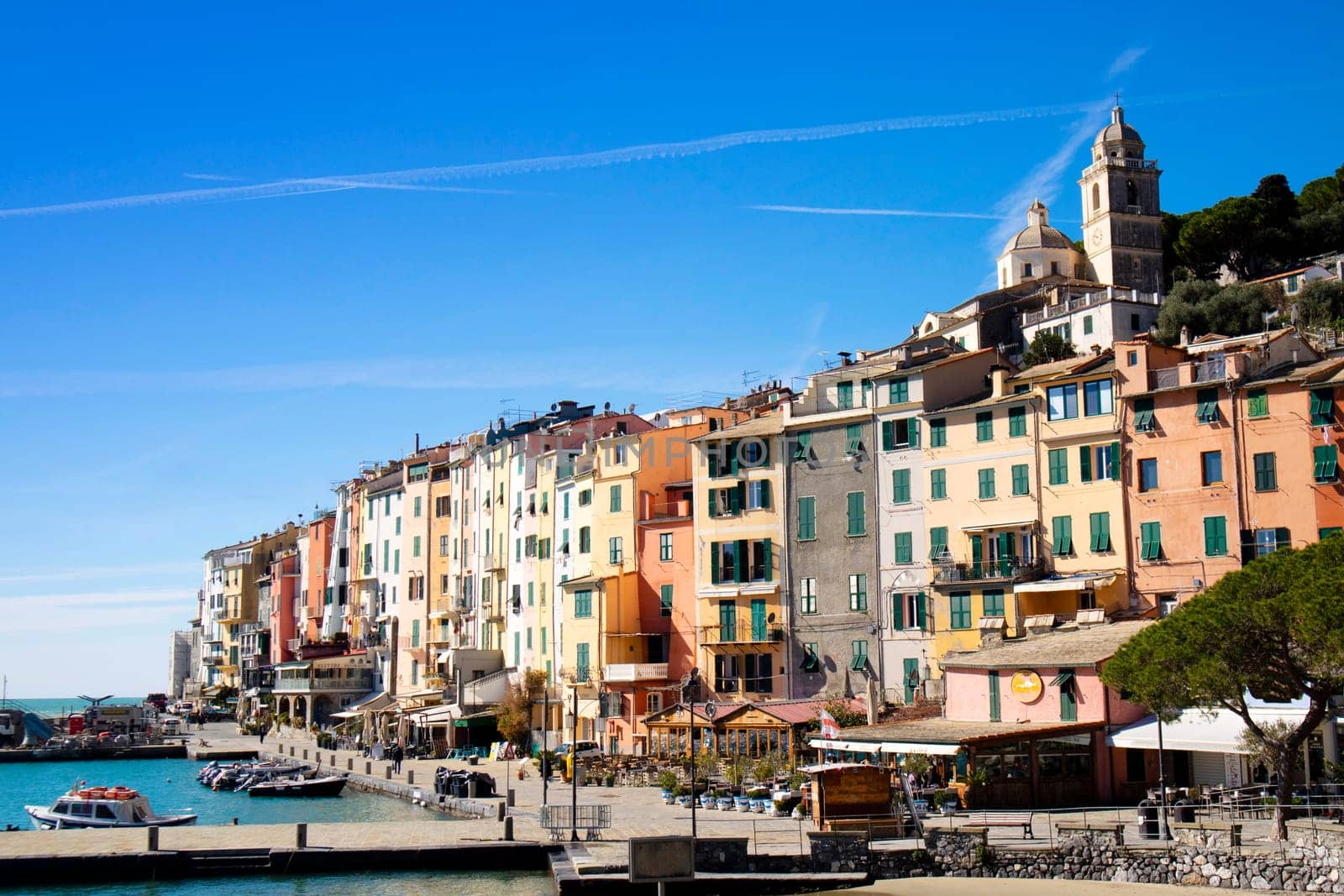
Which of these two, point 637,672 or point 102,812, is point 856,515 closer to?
point 637,672

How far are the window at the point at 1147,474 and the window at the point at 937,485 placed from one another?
7.42m

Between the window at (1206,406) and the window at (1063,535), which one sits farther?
the window at (1063,535)

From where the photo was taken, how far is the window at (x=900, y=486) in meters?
52.6

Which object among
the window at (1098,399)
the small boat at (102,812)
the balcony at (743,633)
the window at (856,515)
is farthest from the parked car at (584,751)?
the window at (1098,399)

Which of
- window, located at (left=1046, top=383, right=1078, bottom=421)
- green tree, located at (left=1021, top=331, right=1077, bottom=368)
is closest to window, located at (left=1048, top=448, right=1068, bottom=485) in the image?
window, located at (left=1046, top=383, right=1078, bottom=421)

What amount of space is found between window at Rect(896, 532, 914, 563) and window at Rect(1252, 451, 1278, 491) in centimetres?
1275

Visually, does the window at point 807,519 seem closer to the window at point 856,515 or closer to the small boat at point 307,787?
the window at point 856,515

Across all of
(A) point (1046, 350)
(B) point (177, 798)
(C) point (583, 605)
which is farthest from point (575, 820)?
(A) point (1046, 350)

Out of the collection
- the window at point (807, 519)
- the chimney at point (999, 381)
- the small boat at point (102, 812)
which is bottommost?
the small boat at point (102, 812)

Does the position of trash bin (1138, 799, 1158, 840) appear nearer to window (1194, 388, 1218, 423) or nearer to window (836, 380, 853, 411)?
window (1194, 388, 1218, 423)

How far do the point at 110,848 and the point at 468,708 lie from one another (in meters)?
33.2

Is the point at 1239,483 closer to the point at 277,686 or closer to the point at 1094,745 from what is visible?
the point at 1094,745

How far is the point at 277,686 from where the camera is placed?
9662 cm

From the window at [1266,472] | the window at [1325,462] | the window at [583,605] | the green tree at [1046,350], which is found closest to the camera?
the window at [1325,462]
